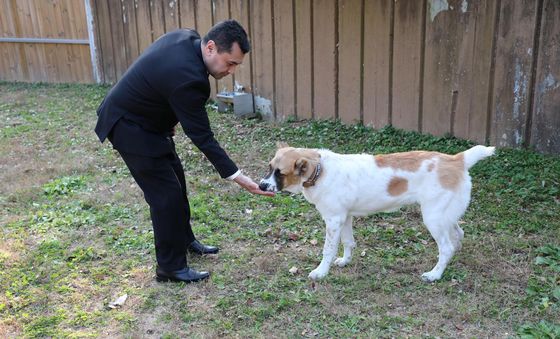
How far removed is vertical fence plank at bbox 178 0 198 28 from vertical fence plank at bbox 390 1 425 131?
4.51 meters

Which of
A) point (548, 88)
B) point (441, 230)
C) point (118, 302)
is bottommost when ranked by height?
point (118, 302)

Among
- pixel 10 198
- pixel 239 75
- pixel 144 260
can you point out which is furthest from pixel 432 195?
pixel 239 75

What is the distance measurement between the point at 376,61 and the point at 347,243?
3.83m

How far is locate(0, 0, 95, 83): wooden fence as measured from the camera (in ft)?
43.4

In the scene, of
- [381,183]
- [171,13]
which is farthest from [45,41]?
[381,183]

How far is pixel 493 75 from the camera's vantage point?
6.53 meters

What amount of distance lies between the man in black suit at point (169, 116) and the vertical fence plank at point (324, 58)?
431 cm

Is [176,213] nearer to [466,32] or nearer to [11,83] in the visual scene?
[466,32]

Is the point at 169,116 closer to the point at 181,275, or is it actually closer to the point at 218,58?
the point at 218,58

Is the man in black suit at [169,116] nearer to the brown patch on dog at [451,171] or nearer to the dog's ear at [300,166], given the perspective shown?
the dog's ear at [300,166]

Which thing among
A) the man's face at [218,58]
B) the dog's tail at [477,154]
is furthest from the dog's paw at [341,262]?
the man's face at [218,58]

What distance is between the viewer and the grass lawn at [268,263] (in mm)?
3822

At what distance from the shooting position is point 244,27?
9.27 meters

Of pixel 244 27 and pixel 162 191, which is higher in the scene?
pixel 244 27
